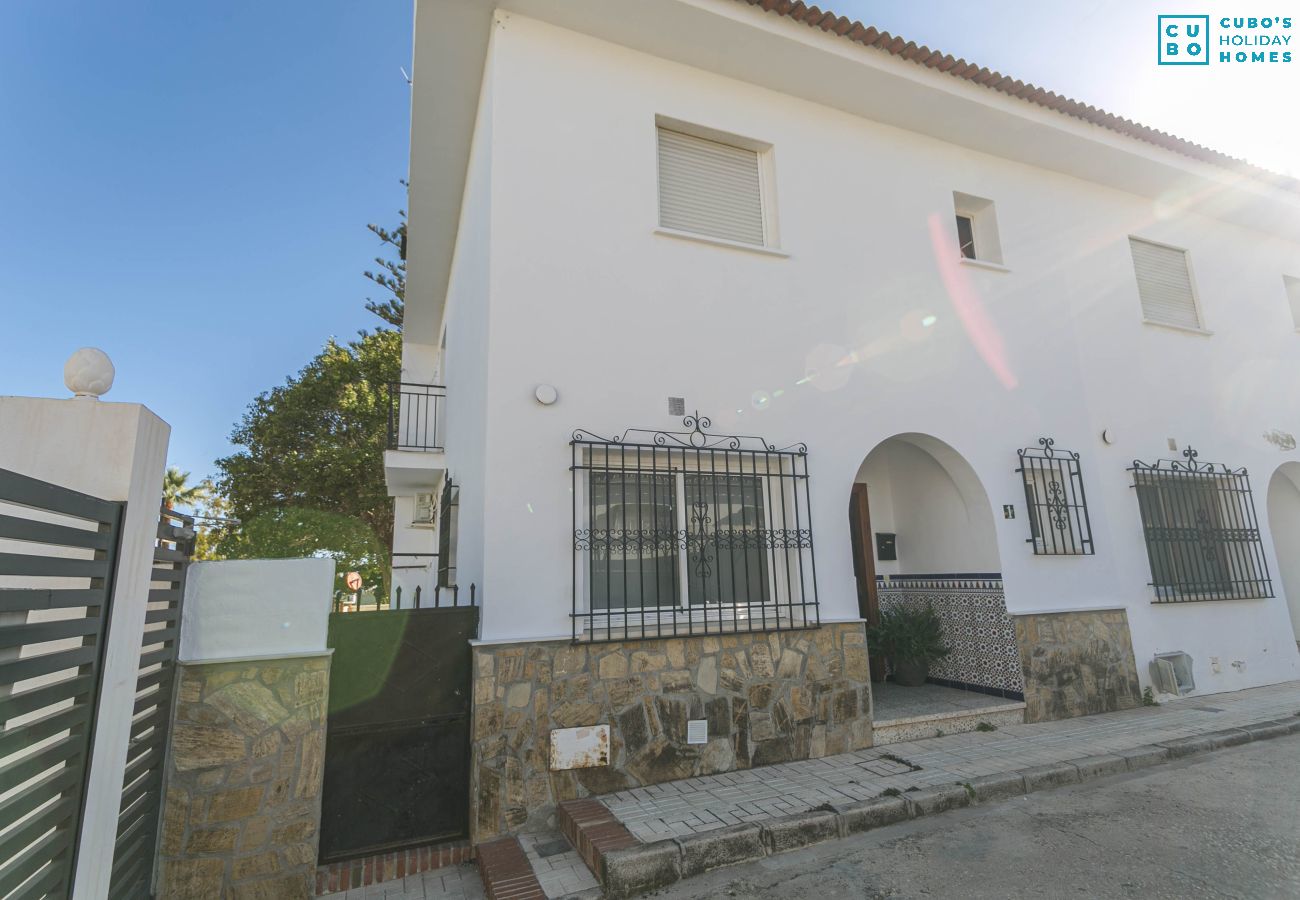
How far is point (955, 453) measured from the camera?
6.38 m

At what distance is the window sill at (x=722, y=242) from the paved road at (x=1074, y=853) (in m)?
4.84

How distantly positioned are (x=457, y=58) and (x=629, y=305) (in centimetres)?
310

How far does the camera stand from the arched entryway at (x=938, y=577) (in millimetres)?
A: 5945

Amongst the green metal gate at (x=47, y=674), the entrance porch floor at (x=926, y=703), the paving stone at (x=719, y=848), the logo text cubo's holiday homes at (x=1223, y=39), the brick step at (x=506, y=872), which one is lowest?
the brick step at (x=506, y=872)

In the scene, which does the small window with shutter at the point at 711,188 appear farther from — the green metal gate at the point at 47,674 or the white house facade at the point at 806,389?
the green metal gate at the point at 47,674

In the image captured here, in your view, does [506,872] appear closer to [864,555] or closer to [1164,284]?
[864,555]

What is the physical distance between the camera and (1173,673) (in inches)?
264

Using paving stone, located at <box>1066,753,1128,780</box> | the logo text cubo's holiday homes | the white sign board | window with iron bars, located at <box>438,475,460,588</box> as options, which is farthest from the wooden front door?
the logo text cubo's holiday homes

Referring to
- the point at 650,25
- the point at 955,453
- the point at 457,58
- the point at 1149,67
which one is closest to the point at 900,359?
the point at 955,453

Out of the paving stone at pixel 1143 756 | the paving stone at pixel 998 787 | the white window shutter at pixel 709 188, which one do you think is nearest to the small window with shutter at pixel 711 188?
the white window shutter at pixel 709 188

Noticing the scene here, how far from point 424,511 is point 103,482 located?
8.92 metres

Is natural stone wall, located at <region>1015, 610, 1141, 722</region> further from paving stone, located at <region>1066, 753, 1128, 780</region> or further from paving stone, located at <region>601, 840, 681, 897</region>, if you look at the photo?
paving stone, located at <region>601, 840, 681, 897</region>

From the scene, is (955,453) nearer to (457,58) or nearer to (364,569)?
(457,58)

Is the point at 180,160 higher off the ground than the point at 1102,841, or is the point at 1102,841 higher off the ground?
the point at 180,160
